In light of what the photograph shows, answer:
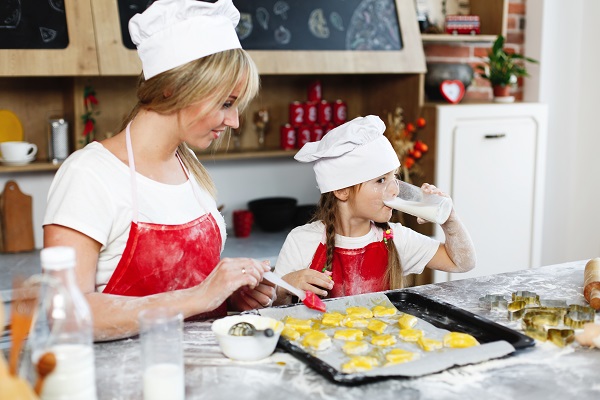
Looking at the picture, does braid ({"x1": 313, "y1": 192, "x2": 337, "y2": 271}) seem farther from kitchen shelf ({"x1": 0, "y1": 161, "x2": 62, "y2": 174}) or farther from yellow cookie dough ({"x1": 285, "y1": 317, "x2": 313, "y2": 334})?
kitchen shelf ({"x1": 0, "y1": 161, "x2": 62, "y2": 174})

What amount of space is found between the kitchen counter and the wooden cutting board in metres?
1.93

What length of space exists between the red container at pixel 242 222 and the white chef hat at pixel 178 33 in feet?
6.14

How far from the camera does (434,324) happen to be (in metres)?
1.69

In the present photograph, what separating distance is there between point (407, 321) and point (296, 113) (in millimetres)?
2310

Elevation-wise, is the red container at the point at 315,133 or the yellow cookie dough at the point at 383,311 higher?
the red container at the point at 315,133

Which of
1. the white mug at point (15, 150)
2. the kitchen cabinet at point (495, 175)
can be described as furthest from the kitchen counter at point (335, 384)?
the kitchen cabinet at point (495, 175)

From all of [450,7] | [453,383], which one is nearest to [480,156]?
Result: [450,7]

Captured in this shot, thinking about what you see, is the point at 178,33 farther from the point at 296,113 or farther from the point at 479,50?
the point at 479,50

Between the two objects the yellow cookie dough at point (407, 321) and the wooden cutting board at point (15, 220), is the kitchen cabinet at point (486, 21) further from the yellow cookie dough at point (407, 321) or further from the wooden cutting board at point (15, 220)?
the yellow cookie dough at point (407, 321)

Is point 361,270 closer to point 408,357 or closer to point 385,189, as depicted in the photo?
point 385,189

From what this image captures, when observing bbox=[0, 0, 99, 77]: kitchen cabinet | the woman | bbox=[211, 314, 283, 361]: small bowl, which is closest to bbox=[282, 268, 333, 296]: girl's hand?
the woman

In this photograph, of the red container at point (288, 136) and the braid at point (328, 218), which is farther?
the red container at point (288, 136)

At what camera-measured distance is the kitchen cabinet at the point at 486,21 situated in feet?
12.6

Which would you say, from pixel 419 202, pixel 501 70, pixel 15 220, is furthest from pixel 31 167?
pixel 501 70
